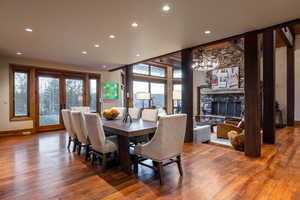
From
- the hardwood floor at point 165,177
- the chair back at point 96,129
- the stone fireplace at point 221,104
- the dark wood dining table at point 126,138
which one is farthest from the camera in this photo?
the stone fireplace at point 221,104

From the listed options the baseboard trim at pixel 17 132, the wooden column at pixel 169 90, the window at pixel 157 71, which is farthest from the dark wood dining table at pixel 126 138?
the wooden column at pixel 169 90

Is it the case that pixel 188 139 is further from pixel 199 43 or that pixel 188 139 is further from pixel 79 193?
pixel 79 193

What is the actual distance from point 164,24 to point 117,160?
2.64 m

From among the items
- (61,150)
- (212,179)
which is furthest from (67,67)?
(212,179)

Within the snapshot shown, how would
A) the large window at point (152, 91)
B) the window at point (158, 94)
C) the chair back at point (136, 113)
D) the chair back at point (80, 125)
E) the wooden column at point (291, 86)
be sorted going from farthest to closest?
the window at point (158, 94)
the large window at point (152, 91)
the wooden column at point (291, 86)
the chair back at point (136, 113)
the chair back at point (80, 125)

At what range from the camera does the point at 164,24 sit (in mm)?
3062

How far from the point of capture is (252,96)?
335cm

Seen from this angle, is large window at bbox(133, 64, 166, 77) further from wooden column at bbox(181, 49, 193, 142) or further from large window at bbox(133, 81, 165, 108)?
wooden column at bbox(181, 49, 193, 142)

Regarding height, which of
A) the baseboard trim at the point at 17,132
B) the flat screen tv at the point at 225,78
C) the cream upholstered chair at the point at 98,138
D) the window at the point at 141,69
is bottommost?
the baseboard trim at the point at 17,132

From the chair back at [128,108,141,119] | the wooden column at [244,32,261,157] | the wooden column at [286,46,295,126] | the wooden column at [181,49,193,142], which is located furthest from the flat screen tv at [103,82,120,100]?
the wooden column at [286,46,295,126]

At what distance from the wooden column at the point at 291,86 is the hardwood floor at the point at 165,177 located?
4.13m

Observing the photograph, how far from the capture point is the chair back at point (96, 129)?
2.63 meters

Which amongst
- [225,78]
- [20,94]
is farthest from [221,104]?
[20,94]

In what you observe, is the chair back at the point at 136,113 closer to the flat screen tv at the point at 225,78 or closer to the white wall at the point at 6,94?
the white wall at the point at 6,94
